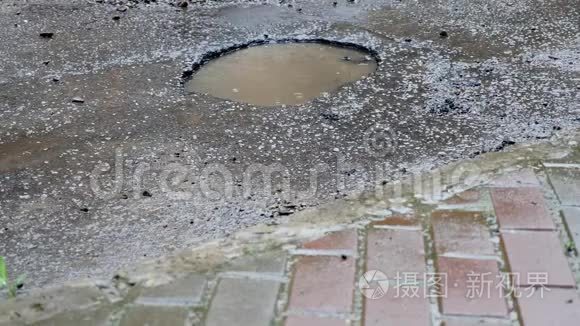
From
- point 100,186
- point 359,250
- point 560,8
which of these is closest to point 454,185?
point 359,250

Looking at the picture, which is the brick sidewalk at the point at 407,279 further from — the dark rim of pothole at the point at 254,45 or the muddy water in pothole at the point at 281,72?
the dark rim of pothole at the point at 254,45

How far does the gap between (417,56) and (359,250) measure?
1.62 metres

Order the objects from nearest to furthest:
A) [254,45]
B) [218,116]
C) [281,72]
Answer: [218,116]
[281,72]
[254,45]

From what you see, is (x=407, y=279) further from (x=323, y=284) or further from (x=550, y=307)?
(x=550, y=307)

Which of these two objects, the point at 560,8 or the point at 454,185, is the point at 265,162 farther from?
the point at 560,8

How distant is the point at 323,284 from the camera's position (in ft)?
6.96

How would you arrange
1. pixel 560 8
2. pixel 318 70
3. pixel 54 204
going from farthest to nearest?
pixel 560 8, pixel 318 70, pixel 54 204

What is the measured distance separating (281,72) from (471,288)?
172 cm

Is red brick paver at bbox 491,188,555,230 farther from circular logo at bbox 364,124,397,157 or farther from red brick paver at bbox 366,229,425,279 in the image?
circular logo at bbox 364,124,397,157

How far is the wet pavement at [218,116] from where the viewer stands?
247cm

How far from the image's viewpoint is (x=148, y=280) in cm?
216

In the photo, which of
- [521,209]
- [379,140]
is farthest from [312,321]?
[379,140]

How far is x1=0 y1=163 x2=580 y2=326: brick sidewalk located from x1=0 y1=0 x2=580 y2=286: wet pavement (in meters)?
0.24

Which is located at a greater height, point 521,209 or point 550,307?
point 521,209
